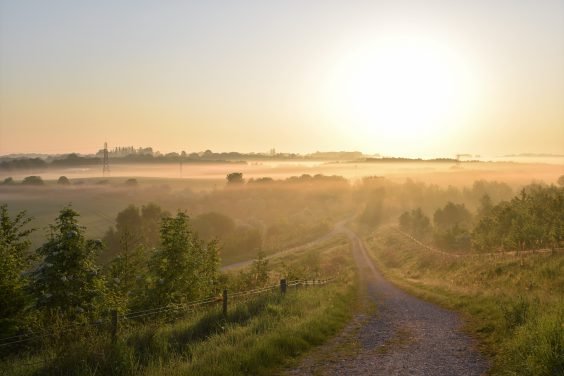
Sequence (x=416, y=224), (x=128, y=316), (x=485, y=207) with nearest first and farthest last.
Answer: (x=128, y=316), (x=485, y=207), (x=416, y=224)

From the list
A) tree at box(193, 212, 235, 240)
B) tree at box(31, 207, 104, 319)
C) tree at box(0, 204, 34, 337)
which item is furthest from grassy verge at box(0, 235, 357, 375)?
tree at box(193, 212, 235, 240)

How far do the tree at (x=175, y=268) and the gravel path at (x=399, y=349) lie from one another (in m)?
9.35

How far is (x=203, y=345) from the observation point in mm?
13656

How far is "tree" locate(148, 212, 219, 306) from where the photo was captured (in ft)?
75.6

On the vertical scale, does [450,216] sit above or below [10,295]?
below

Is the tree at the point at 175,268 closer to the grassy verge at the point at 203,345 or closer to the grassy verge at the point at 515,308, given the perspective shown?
the grassy verge at the point at 203,345

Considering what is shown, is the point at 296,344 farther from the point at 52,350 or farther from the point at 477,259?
the point at 477,259

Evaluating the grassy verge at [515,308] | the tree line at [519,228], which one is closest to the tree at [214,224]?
the tree line at [519,228]

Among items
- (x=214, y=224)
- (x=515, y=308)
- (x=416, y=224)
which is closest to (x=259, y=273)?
(x=515, y=308)

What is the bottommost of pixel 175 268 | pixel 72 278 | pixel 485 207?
pixel 485 207

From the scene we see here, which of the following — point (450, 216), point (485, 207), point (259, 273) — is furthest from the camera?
point (450, 216)

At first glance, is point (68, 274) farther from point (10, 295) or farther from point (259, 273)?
point (259, 273)

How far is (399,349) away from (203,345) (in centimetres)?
648

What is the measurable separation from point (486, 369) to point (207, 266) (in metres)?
20.1
